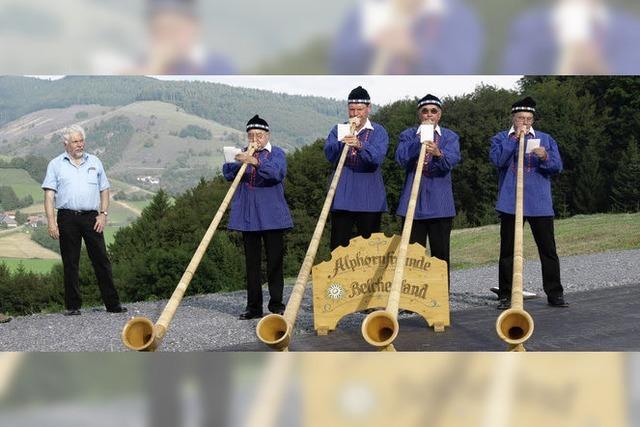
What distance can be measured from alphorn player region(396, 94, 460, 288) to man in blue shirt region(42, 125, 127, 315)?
8.81 feet

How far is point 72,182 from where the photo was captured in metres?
8.32

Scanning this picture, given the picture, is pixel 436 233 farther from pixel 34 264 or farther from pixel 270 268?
pixel 34 264

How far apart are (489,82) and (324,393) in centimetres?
865

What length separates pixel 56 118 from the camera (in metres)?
10.5

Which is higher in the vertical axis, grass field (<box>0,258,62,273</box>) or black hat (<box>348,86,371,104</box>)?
black hat (<box>348,86,371,104</box>)

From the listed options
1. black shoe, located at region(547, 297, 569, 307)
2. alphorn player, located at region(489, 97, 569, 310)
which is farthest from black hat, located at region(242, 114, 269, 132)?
black shoe, located at region(547, 297, 569, 307)

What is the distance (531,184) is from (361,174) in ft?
4.69

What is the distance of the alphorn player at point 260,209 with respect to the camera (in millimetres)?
7688

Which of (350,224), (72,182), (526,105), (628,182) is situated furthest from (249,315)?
(628,182)

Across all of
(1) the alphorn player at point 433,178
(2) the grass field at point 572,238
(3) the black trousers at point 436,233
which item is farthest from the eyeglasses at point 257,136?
(2) the grass field at point 572,238

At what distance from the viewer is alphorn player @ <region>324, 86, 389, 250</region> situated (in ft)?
24.9

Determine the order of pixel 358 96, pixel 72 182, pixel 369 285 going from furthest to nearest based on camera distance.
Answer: pixel 72 182
pixel 358 96
pixel 369 285

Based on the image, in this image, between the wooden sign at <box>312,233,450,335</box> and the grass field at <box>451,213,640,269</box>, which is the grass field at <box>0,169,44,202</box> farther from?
the grass field at <box>451,213,640,269</box>

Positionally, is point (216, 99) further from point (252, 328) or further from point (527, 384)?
point (527, 384)
